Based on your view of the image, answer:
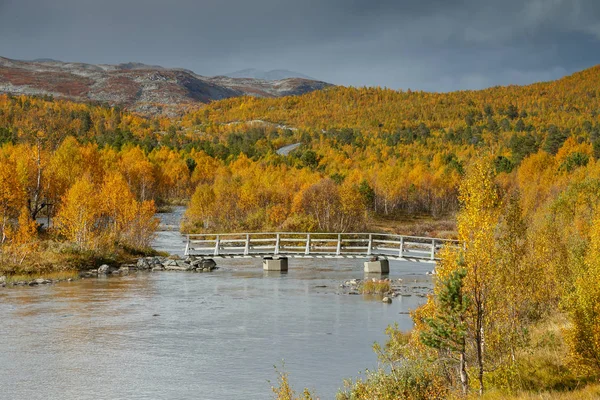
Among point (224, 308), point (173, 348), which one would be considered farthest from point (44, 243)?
point (173, 348)

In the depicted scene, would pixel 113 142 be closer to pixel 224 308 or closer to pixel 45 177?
pixel 45 177

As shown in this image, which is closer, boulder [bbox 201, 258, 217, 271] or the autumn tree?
the autumn tree

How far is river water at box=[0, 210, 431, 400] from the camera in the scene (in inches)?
741

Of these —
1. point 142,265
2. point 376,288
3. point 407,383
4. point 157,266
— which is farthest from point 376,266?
point 407,383

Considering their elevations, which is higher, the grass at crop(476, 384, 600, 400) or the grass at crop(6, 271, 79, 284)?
the grass at crop(476, 384, 600, 400)

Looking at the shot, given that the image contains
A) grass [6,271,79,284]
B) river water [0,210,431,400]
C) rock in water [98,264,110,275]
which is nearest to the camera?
river water [0,210,431,400]

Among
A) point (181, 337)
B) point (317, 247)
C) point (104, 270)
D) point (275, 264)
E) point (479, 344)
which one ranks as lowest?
point (181, 337)

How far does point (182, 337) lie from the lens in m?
25.2

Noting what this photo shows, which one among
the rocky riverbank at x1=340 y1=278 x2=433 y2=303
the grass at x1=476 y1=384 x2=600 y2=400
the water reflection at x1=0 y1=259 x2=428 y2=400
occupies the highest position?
the grass at x1=476 y1=384 x2=600 y2=400

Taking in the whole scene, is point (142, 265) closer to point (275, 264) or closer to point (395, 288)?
point (275, 264)

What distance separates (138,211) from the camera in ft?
183

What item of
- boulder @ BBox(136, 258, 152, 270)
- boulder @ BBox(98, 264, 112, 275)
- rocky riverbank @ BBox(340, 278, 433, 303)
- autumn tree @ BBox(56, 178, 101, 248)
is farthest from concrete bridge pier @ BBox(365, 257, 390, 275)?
autumn tree @ BBox(56, 178, 101, 248)

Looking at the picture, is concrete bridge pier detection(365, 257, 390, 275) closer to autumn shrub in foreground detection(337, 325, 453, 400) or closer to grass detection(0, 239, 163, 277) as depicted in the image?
grass detection(0, 239, 163, 277)

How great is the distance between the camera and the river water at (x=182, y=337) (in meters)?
18.8
